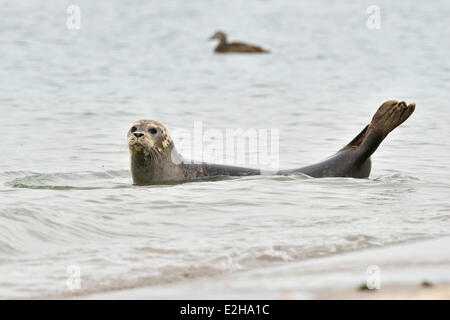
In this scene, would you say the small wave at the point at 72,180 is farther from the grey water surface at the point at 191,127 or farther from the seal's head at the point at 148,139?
the seal's head at the point at 148,139

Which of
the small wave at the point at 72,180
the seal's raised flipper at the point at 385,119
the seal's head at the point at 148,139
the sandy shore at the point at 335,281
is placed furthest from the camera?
the small wave at the point at 72,180

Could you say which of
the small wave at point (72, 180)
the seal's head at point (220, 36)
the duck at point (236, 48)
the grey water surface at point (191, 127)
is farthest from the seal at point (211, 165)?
the seal's head at point (220, 36)

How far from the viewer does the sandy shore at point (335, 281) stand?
5.49m

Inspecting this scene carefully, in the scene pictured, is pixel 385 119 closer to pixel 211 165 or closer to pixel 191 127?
pixel 211 165

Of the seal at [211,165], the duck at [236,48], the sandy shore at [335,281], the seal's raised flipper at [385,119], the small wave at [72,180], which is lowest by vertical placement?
the sandy shore at [335,281]

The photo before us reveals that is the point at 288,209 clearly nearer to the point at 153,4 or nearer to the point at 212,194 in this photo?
the point at 212,194

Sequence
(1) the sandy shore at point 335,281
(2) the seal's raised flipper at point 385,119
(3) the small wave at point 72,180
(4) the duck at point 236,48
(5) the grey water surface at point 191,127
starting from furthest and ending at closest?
1. (4) the duck at point 236,48
2. (3) the small wave at point 72,180
3. (2) the seal's raised flipper at point 385,119
4. (5) the grey water surface at point 191,127
5. (1) the sandy shore at point 335,281

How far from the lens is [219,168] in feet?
33.5

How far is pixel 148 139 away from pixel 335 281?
4291 millimetres

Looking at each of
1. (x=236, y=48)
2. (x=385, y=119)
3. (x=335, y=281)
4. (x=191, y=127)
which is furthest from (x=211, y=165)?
(x=236, y=48)

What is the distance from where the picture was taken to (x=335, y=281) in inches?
229

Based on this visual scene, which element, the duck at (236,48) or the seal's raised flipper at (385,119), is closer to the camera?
the seal's raised flipper at (385,119)

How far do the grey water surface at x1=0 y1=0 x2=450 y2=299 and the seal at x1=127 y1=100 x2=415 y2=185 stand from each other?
20 centimetres
